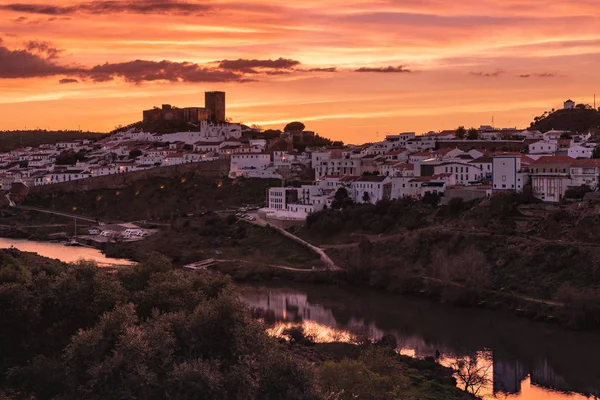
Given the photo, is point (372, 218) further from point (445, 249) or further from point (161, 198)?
point (161, 198)

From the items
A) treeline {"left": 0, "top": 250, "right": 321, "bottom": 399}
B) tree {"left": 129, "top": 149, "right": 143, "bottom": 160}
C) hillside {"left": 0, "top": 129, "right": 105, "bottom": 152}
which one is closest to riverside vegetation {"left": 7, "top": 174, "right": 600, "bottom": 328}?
treeline {"left": 0, "top": 250, "right": 321, "bottom": 399}

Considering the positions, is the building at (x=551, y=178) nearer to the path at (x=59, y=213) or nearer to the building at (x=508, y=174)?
the building at (x=508, y=174)

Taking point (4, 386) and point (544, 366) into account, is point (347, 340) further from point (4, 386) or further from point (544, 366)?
point (4, 386)

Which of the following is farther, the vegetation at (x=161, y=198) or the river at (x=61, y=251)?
the vegetation at (x=161, y=198)

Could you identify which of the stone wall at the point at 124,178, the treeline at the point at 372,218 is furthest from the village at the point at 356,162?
the treeline at the point at 372,218

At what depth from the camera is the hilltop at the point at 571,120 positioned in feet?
186

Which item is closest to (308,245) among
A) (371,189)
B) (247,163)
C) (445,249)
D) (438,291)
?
(371,189)

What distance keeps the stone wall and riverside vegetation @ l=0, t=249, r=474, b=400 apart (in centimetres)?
3512

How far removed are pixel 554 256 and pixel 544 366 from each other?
25.1ft

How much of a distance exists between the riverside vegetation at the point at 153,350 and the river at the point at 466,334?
2.50 meters

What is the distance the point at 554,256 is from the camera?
27.2m

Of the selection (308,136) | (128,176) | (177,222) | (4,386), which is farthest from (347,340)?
(308,136)

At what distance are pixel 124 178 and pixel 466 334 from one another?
35914 mm

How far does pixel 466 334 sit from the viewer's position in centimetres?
2302
